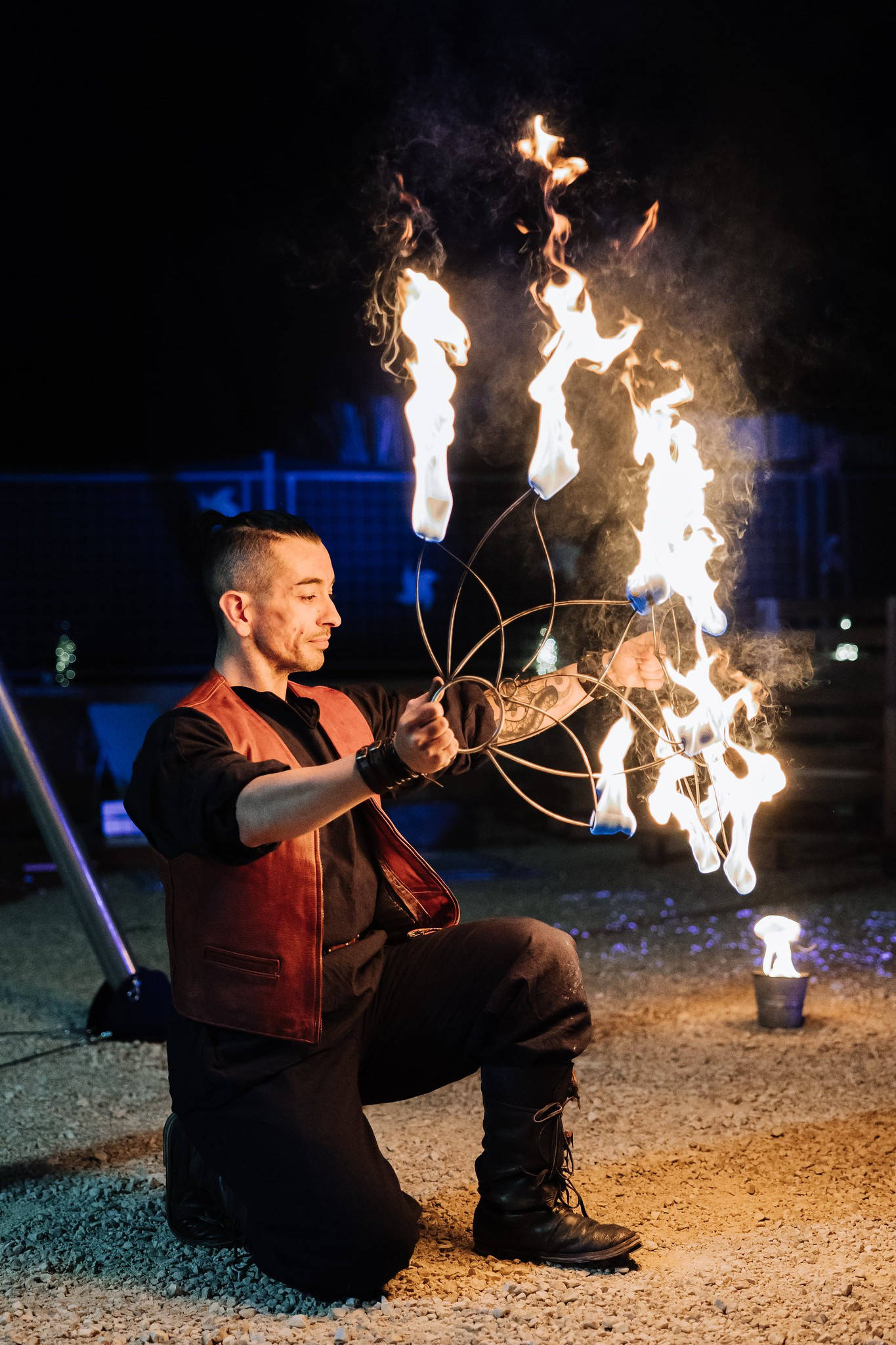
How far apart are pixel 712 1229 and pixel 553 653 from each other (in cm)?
618

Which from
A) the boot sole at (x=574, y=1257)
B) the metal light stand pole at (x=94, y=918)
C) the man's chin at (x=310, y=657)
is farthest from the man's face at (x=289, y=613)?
the metal light stand pole at (x=94, y=918)

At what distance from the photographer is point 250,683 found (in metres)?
2.90

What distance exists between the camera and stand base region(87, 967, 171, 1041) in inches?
186

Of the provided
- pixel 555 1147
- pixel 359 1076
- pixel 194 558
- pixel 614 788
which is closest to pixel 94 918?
pixel 359 1076

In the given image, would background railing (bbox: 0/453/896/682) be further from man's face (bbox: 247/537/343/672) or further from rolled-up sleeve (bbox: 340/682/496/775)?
man's face (bbox: 247/537/343/672)

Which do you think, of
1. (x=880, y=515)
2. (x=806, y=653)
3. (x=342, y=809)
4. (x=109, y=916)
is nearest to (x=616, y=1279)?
(x=342, y=809)

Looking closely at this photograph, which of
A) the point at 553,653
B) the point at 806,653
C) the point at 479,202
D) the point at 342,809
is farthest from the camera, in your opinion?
the point at 553,653

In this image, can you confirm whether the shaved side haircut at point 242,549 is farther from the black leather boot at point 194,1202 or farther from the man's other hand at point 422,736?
the black leather boot at point 194,1202

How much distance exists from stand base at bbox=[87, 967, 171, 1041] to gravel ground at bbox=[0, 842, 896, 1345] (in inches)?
3.5

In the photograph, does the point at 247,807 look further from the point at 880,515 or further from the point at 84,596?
the point at 880,515

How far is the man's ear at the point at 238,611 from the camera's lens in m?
2.89

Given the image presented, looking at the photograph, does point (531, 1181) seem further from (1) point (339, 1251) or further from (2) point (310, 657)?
(2) point (310, 657)

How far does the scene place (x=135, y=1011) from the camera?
4.75 metres

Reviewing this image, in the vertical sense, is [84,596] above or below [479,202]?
below
